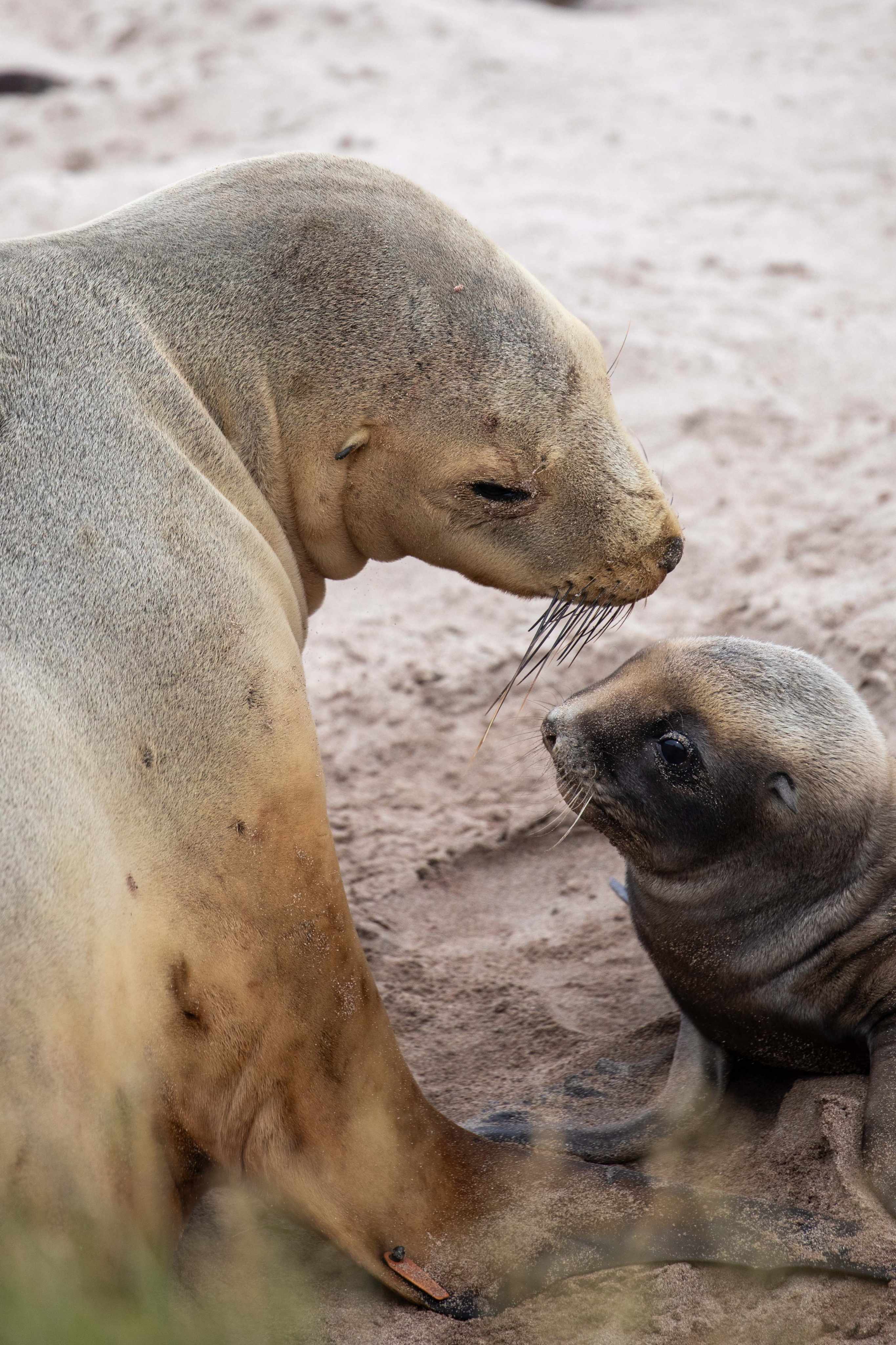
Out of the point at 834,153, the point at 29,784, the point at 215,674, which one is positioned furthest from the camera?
the point at 834,153

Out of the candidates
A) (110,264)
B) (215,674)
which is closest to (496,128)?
(110,264)

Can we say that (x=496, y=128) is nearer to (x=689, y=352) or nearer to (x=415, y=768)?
(x=689, y=352)

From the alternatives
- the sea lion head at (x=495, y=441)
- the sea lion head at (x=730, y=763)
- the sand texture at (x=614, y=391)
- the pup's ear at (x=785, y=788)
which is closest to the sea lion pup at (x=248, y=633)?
the sea lion head at (x=495, y=441)

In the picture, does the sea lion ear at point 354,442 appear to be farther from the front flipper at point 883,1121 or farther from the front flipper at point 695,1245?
the front flipper at point 883,1121

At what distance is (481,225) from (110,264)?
4617 millimetres

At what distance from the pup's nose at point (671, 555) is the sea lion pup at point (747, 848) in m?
0.39

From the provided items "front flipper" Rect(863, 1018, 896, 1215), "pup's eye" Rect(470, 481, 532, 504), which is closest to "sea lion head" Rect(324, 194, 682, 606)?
"pup's eye" Rect(470, 481, 532, 504)

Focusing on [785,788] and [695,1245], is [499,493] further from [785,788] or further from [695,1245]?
[695,1245]

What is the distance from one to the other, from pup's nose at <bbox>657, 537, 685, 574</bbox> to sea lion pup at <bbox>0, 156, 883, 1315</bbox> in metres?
0.01

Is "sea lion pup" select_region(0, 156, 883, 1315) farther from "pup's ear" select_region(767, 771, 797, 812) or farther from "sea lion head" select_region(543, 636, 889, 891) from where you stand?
"pup's ear" select_region(767, 771, 797, 812)

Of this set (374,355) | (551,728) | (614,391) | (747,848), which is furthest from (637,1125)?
(614,391)

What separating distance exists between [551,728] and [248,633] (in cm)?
120

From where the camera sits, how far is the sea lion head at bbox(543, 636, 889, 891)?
326cm

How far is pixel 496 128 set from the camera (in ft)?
27.1
